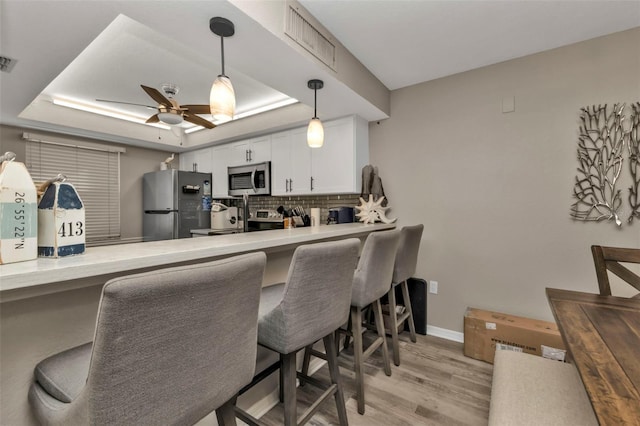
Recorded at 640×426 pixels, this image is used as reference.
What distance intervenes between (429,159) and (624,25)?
1.54m

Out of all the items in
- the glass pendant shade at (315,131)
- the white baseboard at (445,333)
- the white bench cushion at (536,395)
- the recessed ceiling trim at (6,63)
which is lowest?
the white baseboard at (445,333)

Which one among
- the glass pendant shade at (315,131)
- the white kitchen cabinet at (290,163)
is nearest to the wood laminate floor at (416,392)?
the glass pendant shade at (315,131)

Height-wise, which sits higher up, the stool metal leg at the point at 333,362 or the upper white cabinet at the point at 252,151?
the upper white cabinet at the point at 252,151

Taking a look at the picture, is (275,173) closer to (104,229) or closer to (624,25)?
(104,229)

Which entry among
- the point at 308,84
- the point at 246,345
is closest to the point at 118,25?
the point at 308,84

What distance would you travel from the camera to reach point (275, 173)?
11.8ft

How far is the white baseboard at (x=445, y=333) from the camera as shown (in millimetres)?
2585

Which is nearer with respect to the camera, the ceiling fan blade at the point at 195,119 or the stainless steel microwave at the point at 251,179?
the ceiling fan blade at the point at 195,119

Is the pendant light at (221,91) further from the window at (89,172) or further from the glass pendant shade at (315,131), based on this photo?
the window at (89,172)

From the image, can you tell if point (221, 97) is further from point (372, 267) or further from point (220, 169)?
point (220, 169)

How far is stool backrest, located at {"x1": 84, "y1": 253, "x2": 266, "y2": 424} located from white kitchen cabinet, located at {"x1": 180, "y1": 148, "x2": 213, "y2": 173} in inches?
159

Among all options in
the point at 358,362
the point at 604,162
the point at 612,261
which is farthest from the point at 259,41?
the point at 604,162

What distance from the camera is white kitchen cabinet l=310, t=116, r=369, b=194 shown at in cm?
293

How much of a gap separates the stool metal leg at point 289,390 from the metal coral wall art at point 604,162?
237cm
